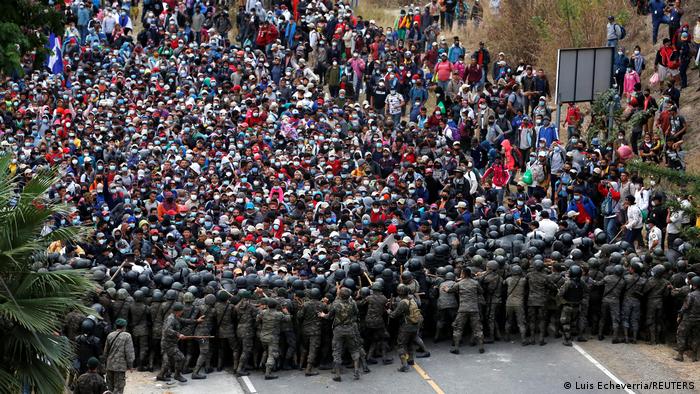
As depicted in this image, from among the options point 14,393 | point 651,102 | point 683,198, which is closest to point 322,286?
point 683,198

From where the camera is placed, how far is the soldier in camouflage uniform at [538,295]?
22.5 metres

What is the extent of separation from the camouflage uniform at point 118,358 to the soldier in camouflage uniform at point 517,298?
21.7 feet

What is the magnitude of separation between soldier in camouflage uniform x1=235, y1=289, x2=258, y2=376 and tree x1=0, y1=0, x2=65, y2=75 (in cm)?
632

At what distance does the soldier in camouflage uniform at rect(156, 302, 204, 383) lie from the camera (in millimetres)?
21125

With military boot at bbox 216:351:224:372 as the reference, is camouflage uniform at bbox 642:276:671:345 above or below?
above

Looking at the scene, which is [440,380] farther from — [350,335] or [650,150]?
[650,150]

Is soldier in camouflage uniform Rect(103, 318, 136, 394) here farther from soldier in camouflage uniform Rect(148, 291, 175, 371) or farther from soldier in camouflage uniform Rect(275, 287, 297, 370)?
soldier in camouflage uniform Rect(275, 287, 297, 370)

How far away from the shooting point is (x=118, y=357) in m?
19.8

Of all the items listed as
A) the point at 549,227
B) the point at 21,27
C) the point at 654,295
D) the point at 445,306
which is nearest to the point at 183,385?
the point at 445,306

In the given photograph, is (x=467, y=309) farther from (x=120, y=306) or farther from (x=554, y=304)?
(x=120, y=306)

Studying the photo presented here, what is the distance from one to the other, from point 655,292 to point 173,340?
26.7 ft

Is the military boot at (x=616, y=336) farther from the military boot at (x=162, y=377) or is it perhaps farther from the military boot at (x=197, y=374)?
the military boot at (x=162, y=377)

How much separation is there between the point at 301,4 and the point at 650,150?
580 inches

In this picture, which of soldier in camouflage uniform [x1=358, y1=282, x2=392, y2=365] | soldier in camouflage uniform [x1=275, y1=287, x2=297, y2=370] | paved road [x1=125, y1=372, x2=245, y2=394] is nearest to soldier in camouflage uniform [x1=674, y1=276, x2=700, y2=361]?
soldier in camouflage uniform [x1=358, y1=282, x2=392, y2=365]
